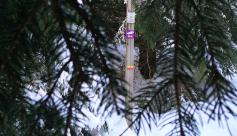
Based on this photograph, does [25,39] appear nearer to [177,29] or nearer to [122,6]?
[177,29]

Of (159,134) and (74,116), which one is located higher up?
(159,134)

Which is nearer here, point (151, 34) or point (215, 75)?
point (215, 75)

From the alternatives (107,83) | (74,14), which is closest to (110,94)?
(107,83)

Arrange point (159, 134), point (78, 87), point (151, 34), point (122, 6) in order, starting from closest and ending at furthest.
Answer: point (78, 87)
point (151, 34)
point (159, 134)
point (122, 6)

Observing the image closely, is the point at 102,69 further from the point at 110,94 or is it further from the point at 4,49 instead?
the point at 4,49

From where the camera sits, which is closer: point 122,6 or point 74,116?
point 74,116

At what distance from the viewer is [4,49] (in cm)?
28

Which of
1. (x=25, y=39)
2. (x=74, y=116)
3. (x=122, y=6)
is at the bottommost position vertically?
(x=74, y=116)

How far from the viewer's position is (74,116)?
0.98 feet

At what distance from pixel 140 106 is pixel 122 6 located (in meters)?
3.43

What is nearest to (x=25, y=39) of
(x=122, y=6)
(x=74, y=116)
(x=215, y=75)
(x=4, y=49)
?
(x=4, y=49)

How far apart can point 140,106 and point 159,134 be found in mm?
2484

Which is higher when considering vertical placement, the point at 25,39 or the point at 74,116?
the point at 25,39

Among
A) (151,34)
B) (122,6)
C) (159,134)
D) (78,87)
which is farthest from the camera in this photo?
(122,6)
